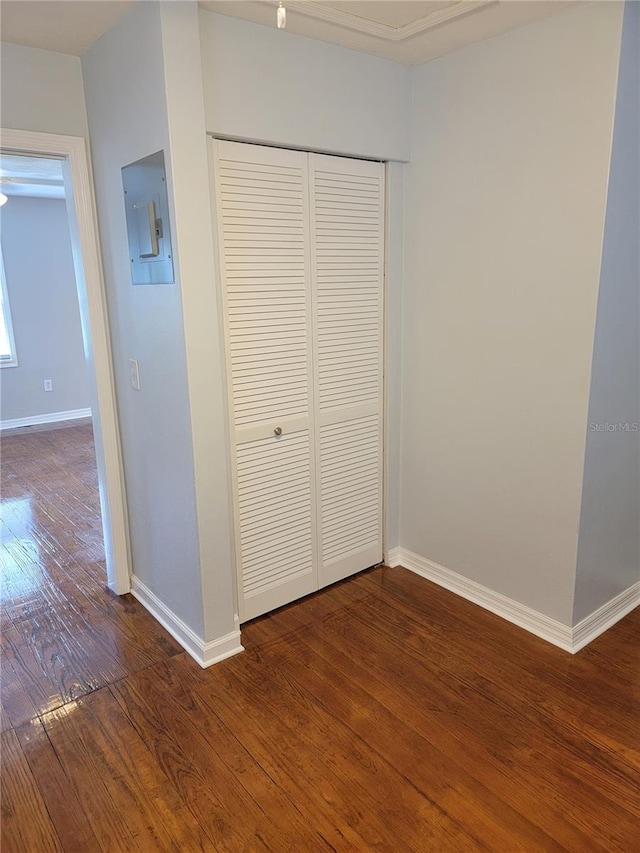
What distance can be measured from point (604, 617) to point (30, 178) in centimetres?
529

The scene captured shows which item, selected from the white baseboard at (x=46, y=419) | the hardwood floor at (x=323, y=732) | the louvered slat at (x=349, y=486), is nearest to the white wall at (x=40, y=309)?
the white baseboard at (x=46, y=419)

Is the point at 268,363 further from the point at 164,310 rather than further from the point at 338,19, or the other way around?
the point at 338,19

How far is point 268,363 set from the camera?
95.7 inches

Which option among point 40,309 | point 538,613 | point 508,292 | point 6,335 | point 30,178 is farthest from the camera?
point 40,309

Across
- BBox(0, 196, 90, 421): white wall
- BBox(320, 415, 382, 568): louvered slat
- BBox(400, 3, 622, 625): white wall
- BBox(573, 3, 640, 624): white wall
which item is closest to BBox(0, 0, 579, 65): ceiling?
BBox(400, 3, 622, 625): white wall

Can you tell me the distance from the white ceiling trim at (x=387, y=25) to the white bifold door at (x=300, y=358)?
46cm

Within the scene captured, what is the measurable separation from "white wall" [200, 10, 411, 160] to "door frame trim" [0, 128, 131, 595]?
711 millimetres

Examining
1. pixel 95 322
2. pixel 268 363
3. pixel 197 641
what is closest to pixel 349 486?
pixel 268 363

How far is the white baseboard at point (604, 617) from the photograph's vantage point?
2.38m

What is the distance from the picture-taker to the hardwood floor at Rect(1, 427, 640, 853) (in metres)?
1.64

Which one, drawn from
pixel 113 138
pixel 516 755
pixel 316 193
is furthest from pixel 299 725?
pixel 113 138

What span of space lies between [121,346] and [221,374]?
2.01ft

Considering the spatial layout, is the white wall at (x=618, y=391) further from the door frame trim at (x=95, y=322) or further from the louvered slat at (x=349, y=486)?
the door frame trim at (x=95, y=322)

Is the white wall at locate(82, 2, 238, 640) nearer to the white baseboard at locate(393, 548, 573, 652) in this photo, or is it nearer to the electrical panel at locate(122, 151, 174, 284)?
the electrical panel at locate(122, 151, 174, 284)
